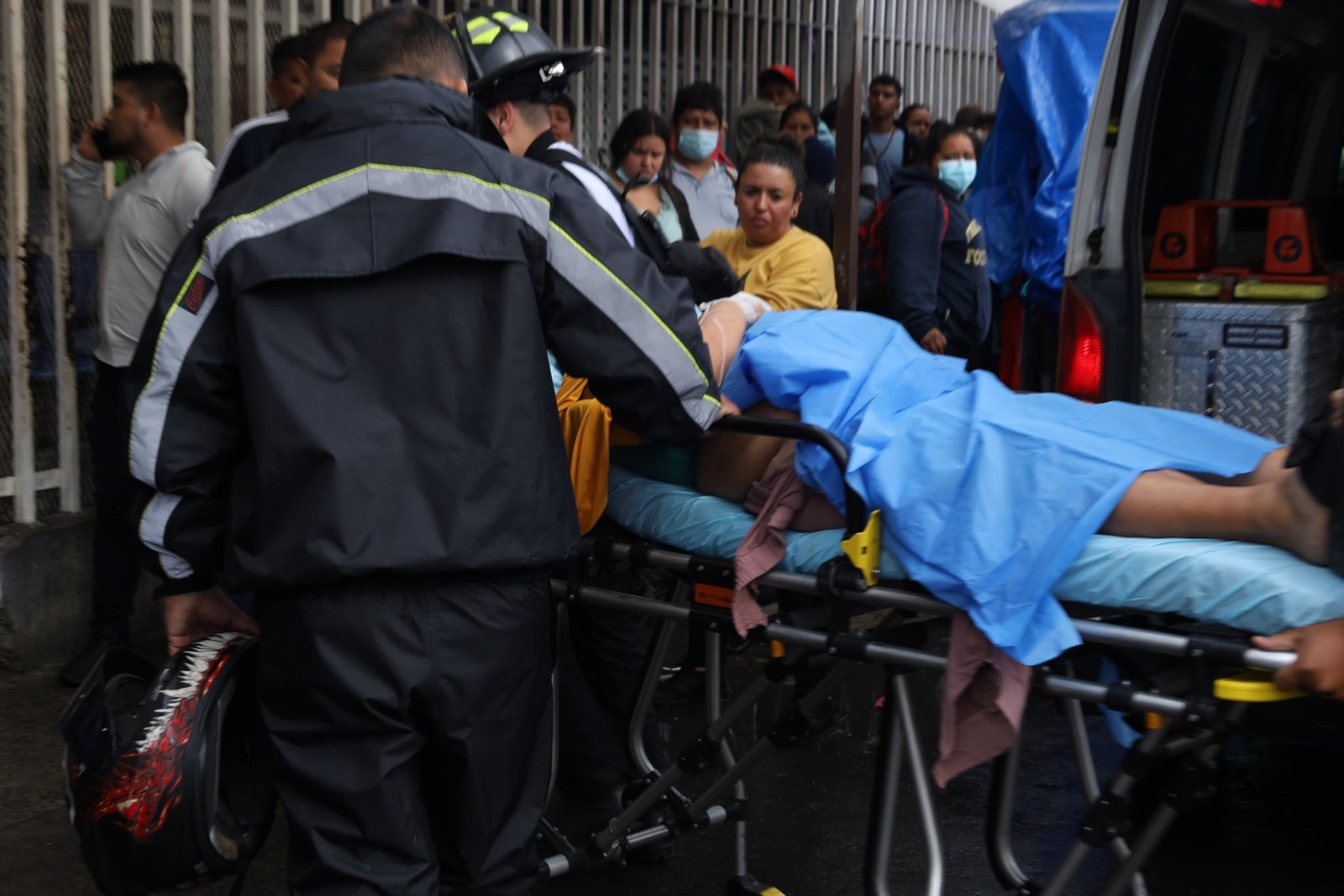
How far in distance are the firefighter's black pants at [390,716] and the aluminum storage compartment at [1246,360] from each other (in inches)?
97.3

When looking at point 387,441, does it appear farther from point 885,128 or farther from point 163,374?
point 885,128

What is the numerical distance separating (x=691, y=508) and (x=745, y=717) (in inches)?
73.0

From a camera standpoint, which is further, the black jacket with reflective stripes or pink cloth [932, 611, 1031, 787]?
pink cloth [932, 611, 1031, 787]

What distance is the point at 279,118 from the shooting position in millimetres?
4113

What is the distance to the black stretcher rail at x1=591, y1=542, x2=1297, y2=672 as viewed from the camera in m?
2.15

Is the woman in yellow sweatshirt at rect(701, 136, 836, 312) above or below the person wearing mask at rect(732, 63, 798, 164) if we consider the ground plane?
below

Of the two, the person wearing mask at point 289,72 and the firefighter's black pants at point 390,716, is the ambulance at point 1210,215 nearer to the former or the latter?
the firefighter's black pants at point 390,716

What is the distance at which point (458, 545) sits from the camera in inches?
89.0

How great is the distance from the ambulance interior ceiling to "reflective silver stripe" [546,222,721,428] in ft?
7.69

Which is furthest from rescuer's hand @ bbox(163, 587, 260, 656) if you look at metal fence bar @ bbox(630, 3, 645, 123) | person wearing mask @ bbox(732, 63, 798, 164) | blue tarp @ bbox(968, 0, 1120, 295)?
person wearing mask @ bbox(732, 63, 798, 164)

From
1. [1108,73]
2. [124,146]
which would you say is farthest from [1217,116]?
[124,146]

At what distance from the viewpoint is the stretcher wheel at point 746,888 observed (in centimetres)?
320

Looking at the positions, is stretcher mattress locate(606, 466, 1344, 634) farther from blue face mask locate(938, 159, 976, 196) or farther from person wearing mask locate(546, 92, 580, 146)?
blue face mask locate(938, 159, 976, 196)

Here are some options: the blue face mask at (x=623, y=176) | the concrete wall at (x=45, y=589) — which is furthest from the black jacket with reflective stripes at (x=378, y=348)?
the blue face mask at (x=623, y=176)
